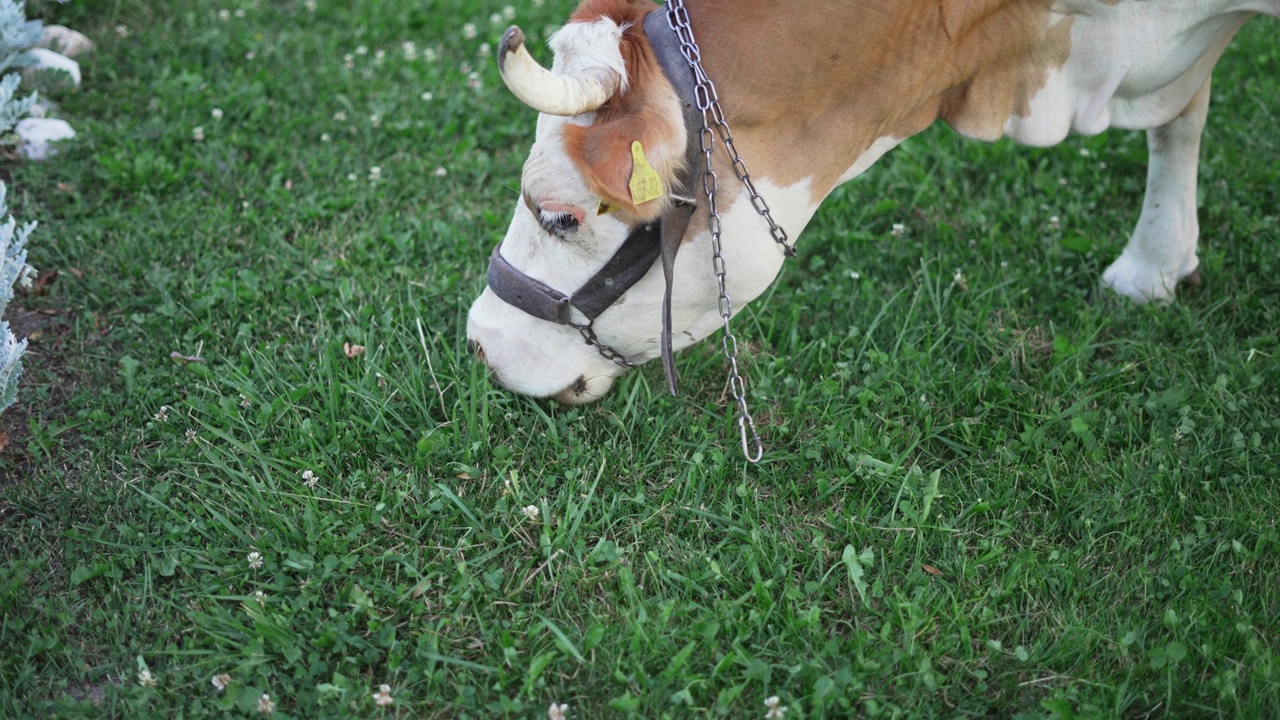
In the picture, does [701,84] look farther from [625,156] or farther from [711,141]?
[625,156]

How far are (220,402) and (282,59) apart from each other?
2520mm

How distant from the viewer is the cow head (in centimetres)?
243

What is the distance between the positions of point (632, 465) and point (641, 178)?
104cm

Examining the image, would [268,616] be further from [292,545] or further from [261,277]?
[261,277]

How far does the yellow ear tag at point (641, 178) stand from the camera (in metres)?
2.43

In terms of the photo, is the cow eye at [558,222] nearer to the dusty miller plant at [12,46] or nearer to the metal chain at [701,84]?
the metal chain at [701,84]

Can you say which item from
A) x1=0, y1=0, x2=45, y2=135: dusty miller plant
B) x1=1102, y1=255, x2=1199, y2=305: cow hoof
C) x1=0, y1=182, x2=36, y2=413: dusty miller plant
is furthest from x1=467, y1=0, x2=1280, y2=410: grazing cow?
x1=0, y1=0, x2=45, y2=135: dusty miller plant

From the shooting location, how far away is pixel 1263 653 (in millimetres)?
2539

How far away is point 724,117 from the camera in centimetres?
262

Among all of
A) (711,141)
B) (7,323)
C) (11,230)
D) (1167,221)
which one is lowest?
(1167,221)

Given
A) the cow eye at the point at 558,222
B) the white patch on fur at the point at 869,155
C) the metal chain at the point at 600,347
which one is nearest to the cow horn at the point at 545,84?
the cow eye at the point at 558,222

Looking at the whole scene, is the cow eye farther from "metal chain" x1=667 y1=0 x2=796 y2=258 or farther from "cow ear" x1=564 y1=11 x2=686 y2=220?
"metal chain" x1=667 y1=0 x2=796 y2=258

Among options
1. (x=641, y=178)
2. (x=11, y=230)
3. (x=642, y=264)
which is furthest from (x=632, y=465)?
(x=11, y=230)

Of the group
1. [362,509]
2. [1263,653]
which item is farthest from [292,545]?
[1263,653]
